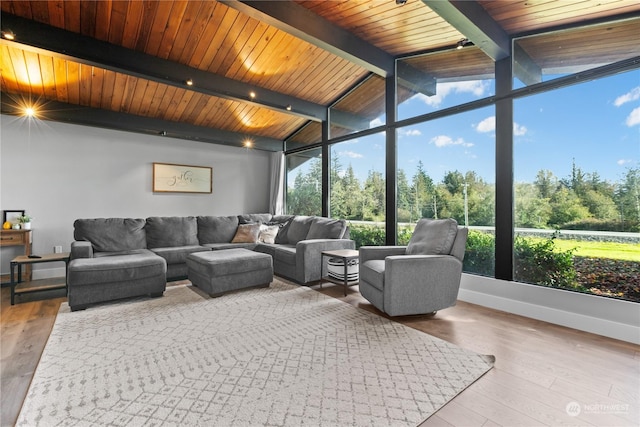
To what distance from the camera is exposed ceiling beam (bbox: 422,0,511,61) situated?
7.86ft

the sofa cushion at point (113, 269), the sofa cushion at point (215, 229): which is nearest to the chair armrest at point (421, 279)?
the sofa cushion at point (113, 269)

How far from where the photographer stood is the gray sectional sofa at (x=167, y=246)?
9.82ft

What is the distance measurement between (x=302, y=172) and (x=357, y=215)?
178 centimetres

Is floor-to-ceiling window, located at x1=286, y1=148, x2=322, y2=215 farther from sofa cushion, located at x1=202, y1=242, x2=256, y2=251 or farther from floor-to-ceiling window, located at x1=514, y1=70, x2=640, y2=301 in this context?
floor-to-ceiling window, located at x1=514, y1=70, x2=640, y2=301

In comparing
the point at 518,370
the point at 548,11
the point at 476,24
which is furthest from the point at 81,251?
the point at 548,11

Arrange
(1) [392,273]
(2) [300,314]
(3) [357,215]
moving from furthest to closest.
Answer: (3) [357,215] → (2) [300,314] → (1) [392,273]

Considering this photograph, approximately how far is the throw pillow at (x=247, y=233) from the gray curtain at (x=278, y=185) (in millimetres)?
1233

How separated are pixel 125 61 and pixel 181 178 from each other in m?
2.43

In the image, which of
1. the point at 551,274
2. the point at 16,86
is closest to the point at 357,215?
→ the point at 551,274

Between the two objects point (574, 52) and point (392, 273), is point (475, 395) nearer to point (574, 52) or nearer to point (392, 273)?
point (392, 273)

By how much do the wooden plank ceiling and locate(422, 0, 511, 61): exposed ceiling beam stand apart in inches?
1.0

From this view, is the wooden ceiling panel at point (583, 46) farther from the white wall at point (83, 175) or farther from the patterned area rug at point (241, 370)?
the white wall at point (83, 175)

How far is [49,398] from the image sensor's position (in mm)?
1564

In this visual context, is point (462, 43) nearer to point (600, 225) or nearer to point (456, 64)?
point (456, 64)
